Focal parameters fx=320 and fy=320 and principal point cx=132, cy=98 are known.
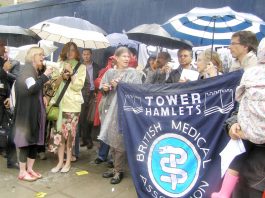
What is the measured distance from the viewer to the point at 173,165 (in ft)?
11.2

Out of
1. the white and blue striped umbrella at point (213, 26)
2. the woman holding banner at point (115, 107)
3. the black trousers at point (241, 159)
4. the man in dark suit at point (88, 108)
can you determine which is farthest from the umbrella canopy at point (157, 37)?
the black trousers at point (241, 159)

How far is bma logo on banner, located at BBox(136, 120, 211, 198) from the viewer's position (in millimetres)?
3242

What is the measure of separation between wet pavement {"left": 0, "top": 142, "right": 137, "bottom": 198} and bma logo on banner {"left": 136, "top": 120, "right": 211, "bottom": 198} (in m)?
0.79

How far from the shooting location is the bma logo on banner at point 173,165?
328 centimetres

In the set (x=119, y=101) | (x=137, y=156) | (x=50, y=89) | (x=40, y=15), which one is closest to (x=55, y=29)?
(x=50, y=89)

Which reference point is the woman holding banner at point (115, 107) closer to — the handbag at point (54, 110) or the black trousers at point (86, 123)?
the handbag at point (54, 110)

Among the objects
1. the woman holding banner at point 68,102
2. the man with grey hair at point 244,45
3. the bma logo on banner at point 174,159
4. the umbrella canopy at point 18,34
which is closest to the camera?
the bma logo on banner at point 174,159

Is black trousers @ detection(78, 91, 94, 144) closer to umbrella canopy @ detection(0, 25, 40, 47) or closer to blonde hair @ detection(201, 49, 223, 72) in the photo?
umbrella canopy @ detection(0, 25, 40, 47)

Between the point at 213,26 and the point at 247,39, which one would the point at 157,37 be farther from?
the point at 247,39

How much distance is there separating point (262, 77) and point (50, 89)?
3416 millimetres

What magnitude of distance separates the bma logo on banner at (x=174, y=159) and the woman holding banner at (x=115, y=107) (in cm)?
70

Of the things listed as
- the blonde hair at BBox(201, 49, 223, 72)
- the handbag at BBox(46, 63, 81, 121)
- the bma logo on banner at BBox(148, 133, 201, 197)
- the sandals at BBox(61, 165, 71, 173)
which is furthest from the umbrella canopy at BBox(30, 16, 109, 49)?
the bma logo on banner at BBox(148, 133, 201, 197)

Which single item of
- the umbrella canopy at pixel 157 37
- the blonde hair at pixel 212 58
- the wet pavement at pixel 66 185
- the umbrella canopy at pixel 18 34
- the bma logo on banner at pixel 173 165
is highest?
the umbrella canopy at pixel 18 34

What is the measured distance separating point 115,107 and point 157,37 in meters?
1.69
